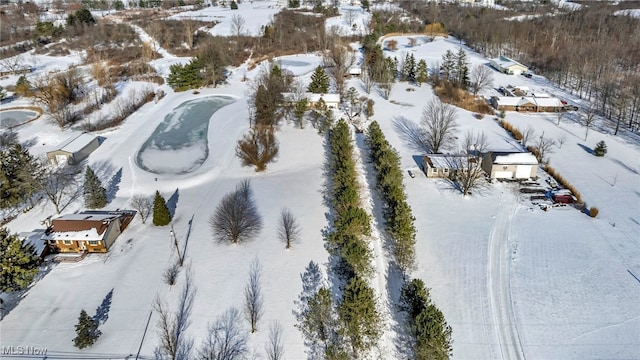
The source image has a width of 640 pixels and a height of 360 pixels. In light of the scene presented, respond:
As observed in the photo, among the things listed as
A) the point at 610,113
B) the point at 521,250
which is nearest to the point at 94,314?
the point at 521,250

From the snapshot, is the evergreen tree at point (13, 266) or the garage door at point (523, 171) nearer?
the evergreen tree at point (13, 266)

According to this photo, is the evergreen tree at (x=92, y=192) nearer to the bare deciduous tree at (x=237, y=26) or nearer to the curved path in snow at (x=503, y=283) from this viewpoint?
the curved path in snow at (x=503, y=283)

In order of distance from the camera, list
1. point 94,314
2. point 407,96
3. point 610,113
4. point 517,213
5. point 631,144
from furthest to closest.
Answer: point 407,96 → point 610,113 → point 631,144 → point 517,213 → point 94,314

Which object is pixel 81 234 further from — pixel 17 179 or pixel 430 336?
pixel 430 336

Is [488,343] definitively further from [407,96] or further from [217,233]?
[407,96]

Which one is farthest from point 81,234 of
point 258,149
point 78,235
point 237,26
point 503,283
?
point 237,26

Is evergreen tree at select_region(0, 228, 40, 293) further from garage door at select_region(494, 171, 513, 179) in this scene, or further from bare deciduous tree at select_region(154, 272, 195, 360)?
garage door at select_region(494, 171, 513, 179)

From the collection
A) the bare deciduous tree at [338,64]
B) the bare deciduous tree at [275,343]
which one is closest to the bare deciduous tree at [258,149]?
the bare deciduous tree at [275,343]
